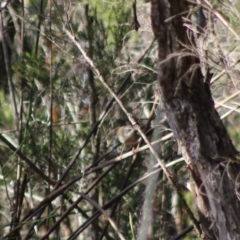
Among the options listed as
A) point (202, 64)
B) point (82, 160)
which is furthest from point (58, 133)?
point (202, 64)

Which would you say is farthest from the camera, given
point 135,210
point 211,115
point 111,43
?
point 135,210

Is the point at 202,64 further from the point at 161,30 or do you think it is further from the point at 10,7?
→ the point at 10,7

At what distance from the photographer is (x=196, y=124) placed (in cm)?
219

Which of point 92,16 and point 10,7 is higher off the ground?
point 10,7

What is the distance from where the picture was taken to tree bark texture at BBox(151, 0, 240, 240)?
2.18 metres

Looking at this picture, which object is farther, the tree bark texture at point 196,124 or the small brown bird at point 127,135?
the small brown bird at point 127,135

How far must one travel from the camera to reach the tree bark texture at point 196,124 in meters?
2.18

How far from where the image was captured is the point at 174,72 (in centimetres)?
223

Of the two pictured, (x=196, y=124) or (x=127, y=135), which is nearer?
(x=196, y=124)

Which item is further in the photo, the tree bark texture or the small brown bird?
the small brown bird

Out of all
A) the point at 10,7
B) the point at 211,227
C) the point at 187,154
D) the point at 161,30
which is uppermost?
the point at 10,7

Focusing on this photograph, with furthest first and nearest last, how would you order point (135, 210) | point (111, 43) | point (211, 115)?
1. point (135, 210)
2. point (111, 43)
3. point (211, 115)

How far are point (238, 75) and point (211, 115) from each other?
18cm

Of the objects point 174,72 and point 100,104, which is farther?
point 100,104
